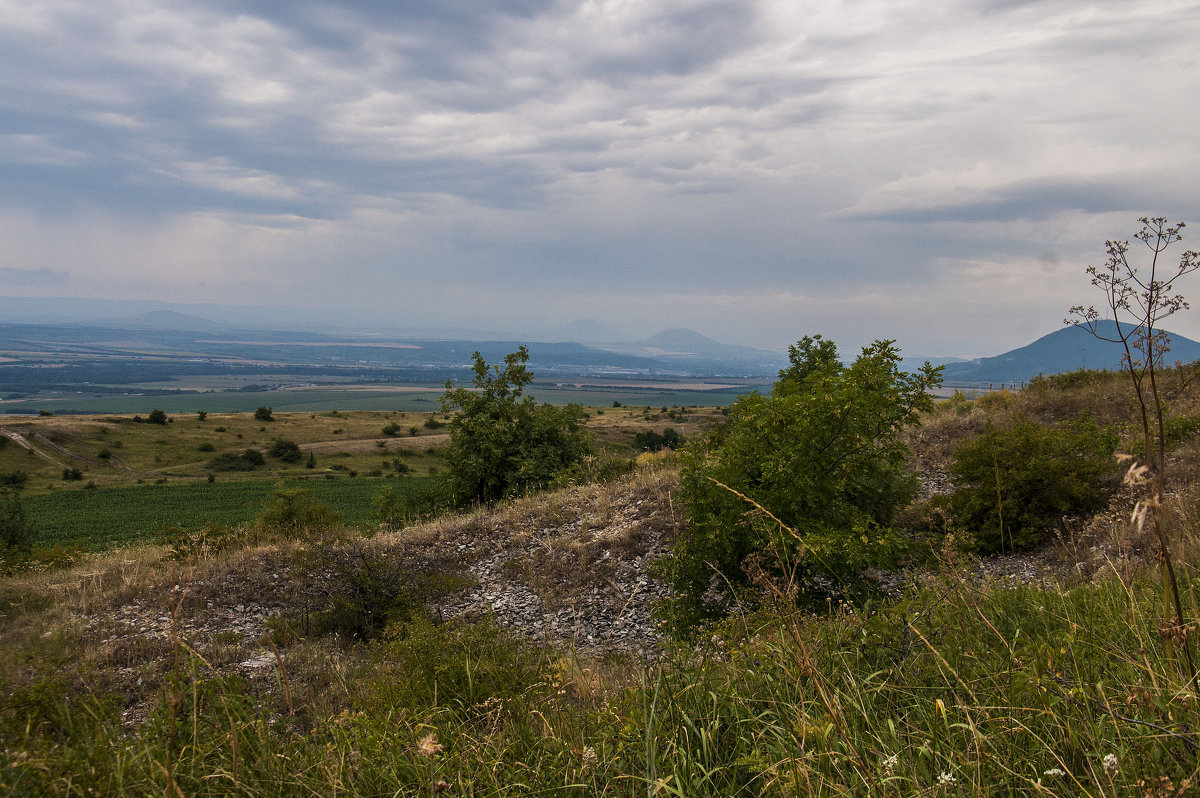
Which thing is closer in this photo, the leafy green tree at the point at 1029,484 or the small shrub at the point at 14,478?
the leafy green tree at the point at 1029,484

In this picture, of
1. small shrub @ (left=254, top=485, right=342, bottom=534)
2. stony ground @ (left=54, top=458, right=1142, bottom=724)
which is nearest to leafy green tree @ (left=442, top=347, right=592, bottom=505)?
stony ground @ (left=54, top=458, right=1142, bottom=724)

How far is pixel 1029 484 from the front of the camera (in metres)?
10.1

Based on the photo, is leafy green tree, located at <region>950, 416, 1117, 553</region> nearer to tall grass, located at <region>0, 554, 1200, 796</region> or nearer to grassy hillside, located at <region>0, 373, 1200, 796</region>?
grassy hillside, located at <region>0, 373, 1200, 796</region>

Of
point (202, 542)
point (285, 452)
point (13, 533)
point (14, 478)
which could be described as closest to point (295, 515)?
point (202, 542)

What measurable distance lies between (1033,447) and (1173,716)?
9591mm

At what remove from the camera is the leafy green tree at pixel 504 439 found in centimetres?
1877

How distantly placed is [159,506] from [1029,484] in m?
51.8

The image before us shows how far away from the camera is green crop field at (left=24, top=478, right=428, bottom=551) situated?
115 ft

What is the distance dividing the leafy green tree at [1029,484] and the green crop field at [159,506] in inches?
1141

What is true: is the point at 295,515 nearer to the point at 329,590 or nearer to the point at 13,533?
the point at 13,533

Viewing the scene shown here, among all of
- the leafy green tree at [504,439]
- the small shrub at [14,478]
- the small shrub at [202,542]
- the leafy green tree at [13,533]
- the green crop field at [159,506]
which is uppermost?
the leafy green tree at [504,439]

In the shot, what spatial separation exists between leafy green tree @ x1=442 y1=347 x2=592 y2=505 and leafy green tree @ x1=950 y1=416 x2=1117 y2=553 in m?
11.3

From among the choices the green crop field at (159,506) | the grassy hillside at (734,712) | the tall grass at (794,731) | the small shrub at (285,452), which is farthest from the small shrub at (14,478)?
the tall grass at (794,731)

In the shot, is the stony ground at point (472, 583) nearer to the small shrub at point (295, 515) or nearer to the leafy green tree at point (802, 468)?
the leafy green tree at point (802, 468)
